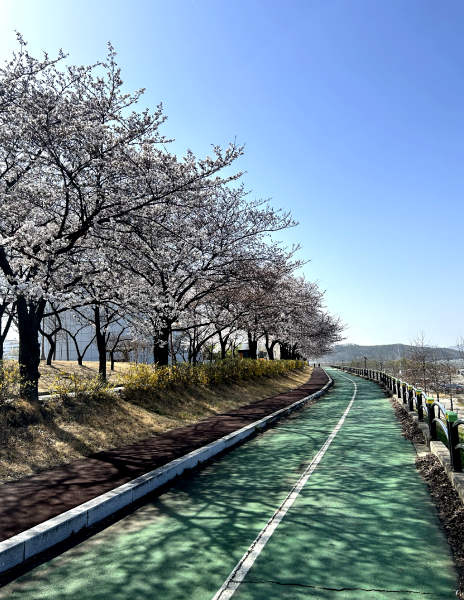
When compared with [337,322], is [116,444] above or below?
below

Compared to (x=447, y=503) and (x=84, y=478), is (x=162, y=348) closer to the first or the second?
(x=84, y=478)

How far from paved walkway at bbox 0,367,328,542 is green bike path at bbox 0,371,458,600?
75 cm

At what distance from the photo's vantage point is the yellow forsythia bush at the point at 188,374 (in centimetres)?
1439

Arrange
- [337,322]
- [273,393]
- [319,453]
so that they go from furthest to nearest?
[337,322], [273,393], [319,453]

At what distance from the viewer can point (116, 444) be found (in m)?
9.61

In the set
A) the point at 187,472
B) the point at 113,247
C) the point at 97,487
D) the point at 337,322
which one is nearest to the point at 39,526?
the point at 97,487

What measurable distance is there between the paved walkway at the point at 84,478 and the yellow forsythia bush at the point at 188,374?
3.40 metres

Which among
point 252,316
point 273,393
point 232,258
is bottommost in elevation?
point 273,393

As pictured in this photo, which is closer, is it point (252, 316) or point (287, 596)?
point (287, 596)

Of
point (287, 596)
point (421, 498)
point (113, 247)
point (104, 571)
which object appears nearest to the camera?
point (287, 596)

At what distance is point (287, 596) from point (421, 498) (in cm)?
344

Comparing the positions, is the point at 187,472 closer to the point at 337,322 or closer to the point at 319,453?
the point at 319,453

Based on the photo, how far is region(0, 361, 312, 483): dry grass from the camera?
312 inches

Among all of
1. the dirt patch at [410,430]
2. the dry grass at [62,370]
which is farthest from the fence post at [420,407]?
the dry grass at [62,370]
